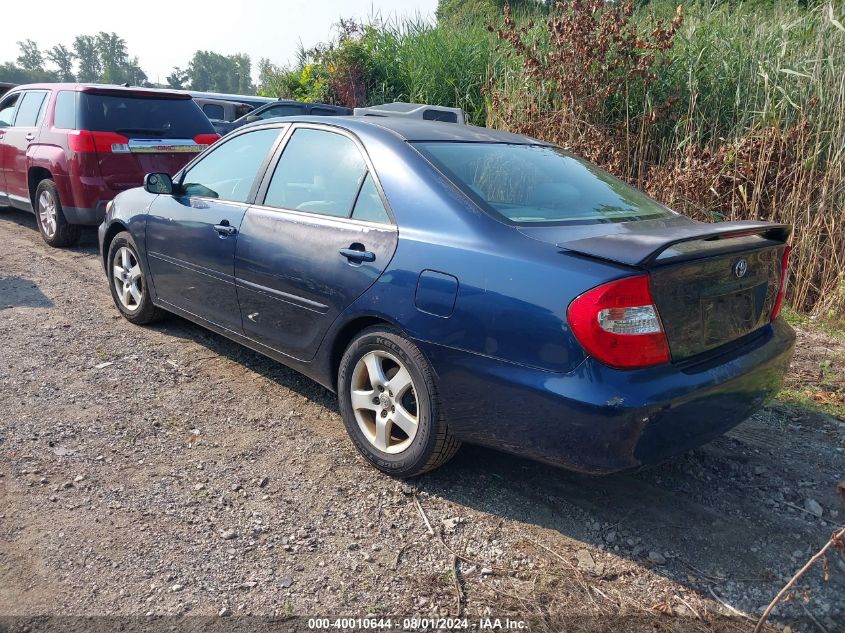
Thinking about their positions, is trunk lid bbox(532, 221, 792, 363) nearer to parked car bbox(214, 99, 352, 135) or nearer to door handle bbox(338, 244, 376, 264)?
door handle bbox(338, 244, 376, 264)

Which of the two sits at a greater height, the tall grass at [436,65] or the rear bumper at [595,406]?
the tall grass at [436,65]

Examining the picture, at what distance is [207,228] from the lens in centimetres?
412

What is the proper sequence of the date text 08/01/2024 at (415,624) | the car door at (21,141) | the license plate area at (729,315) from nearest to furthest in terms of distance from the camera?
the date text 08/01/2024 at (415,624) → the license plate area at (729,315) → the car door at (21,141)

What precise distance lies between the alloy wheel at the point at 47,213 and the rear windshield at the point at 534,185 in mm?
5645

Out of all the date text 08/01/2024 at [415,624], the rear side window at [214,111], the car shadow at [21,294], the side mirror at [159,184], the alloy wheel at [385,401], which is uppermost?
the rear side window at [214,111]

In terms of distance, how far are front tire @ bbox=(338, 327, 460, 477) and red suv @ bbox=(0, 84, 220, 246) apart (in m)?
4.88

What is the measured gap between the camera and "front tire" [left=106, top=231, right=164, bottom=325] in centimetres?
498

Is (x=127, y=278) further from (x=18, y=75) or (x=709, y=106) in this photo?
(x=18, y=75)

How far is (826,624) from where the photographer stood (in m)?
2.41

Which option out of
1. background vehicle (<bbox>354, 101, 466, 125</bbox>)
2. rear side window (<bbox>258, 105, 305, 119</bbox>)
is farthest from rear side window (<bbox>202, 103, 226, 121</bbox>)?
background vehicle (<bbox>354, 101, 466, 125</bbox>)

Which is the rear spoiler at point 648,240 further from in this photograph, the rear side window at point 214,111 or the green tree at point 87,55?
the green tree at point 87,55

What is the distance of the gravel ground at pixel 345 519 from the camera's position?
97.0 inches

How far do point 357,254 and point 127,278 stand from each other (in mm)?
2705

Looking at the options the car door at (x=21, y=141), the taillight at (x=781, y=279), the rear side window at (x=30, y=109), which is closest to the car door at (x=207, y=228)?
the taillight at (x=781, y=279)
